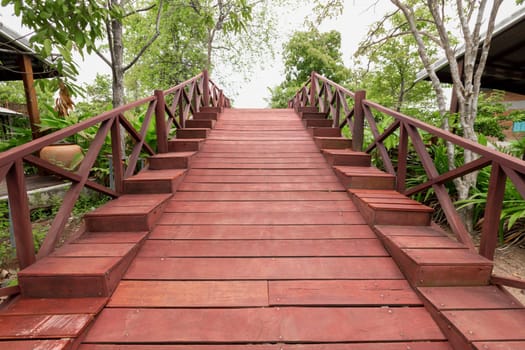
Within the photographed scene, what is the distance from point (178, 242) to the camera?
213 centimetres

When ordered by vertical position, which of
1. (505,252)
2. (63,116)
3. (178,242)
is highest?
(63,116)

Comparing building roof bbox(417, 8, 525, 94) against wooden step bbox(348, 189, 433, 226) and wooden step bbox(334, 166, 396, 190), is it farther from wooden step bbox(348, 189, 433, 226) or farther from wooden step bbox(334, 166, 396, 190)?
wooden step bbox(348, 189, 433, 226)

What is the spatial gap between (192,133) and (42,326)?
3.42 metres

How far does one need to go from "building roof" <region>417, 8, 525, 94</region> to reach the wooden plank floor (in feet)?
13.6

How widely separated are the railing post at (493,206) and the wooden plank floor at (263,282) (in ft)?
1.89

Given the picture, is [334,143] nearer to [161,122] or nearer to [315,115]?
[315,115]

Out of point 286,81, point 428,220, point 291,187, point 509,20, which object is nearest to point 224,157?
point 291,187

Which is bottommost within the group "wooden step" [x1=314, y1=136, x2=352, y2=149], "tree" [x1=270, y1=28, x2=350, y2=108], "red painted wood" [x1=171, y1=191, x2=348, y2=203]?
"red painted wood" [x1=171, y1=191, x2=348, y2=203]

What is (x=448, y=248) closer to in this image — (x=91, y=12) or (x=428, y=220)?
(x=428, y=220)

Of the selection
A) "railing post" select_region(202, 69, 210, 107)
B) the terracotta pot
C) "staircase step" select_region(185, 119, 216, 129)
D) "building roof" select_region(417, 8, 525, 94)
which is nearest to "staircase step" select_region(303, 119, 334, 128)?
"staircase step" select_region(185, 119, 216, 129)

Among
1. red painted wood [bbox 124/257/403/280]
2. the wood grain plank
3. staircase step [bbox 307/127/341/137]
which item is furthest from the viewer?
staircase step [bbox 307/127/341/137]

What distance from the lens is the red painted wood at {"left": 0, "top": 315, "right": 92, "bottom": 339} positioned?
1.27 metres

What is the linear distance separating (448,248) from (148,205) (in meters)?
2.30

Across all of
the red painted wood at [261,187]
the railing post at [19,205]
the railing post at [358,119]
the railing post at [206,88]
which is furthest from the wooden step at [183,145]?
the railing post at [206,88]
